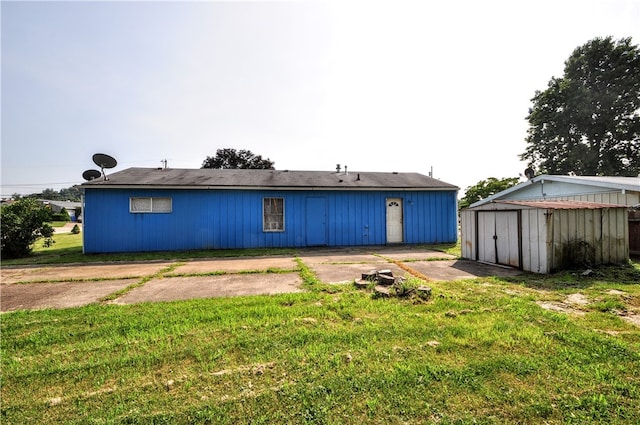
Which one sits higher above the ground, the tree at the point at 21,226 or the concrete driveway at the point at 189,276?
the tree at the point at 21,226

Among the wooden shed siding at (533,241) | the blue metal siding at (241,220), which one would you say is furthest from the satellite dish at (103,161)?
the wooden shed siding at (533,241)

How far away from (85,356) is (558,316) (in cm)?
569

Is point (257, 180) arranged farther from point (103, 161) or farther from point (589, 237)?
point (589, 237)

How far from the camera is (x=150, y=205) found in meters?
11.1

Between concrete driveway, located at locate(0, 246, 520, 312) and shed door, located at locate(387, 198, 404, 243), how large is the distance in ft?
11.4

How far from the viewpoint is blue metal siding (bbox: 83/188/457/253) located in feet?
35.5

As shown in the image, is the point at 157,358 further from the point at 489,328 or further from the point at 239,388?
the point at 489,328

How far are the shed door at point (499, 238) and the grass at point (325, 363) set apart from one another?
281 centimetres

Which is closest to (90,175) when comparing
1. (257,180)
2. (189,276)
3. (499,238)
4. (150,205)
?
(150,205)

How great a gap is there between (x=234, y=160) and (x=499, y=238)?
33.9 meters

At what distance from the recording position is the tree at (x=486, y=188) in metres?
20.8

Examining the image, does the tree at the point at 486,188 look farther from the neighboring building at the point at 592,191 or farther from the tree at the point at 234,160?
the tree at the point at 234,160

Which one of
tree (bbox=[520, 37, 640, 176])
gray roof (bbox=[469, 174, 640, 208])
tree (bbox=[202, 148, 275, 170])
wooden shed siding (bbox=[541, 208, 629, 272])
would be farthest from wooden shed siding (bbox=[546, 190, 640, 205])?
tree (bbox=[202, 148, 275, 170])

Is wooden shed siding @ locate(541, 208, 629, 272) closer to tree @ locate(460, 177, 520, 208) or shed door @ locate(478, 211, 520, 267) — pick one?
shed door @ locate(478, 211, 520, 267)
